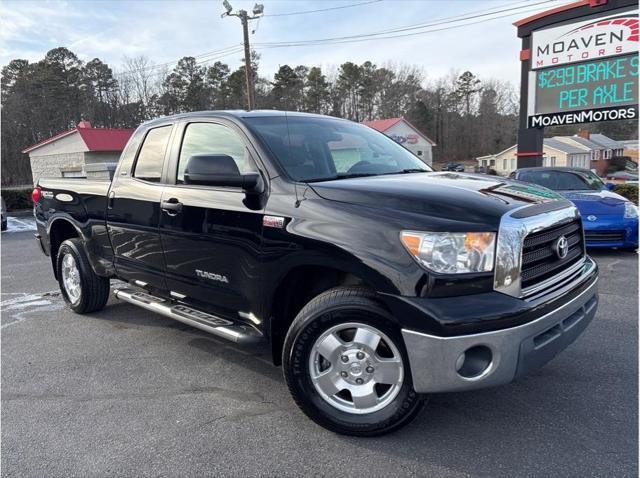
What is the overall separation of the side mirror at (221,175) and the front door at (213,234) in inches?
6.8

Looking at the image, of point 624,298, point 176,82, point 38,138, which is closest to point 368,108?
point 176,82

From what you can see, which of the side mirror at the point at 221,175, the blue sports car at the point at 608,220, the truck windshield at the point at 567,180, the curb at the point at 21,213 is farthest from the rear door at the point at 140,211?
the curb at the point at 21,213

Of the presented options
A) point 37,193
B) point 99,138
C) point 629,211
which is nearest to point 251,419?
point 37,193

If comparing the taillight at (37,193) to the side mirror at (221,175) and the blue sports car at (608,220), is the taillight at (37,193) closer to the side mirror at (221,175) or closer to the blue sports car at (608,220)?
the side mirror at (221,175)

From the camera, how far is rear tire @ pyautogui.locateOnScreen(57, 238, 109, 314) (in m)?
5.07

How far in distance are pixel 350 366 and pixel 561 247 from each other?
56.7 inches

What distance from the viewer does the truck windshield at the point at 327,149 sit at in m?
3.33

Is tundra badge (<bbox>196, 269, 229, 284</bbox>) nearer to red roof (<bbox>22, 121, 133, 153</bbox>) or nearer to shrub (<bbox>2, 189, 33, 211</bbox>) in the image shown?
shrub (<bbox>2, 189, 33, 211</bbox>)

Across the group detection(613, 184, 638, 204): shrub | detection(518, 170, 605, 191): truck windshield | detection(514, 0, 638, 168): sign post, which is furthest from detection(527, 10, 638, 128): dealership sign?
detection(518, 170, 605, 191): truck windshield

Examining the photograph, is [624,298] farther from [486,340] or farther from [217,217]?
[217,217]

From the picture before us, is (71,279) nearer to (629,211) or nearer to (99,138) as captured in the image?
(629,211)

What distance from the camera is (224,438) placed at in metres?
2.84

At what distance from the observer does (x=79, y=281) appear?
5.22 meters

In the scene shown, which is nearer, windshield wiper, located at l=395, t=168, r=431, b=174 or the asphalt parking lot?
the asphalt parking lot
